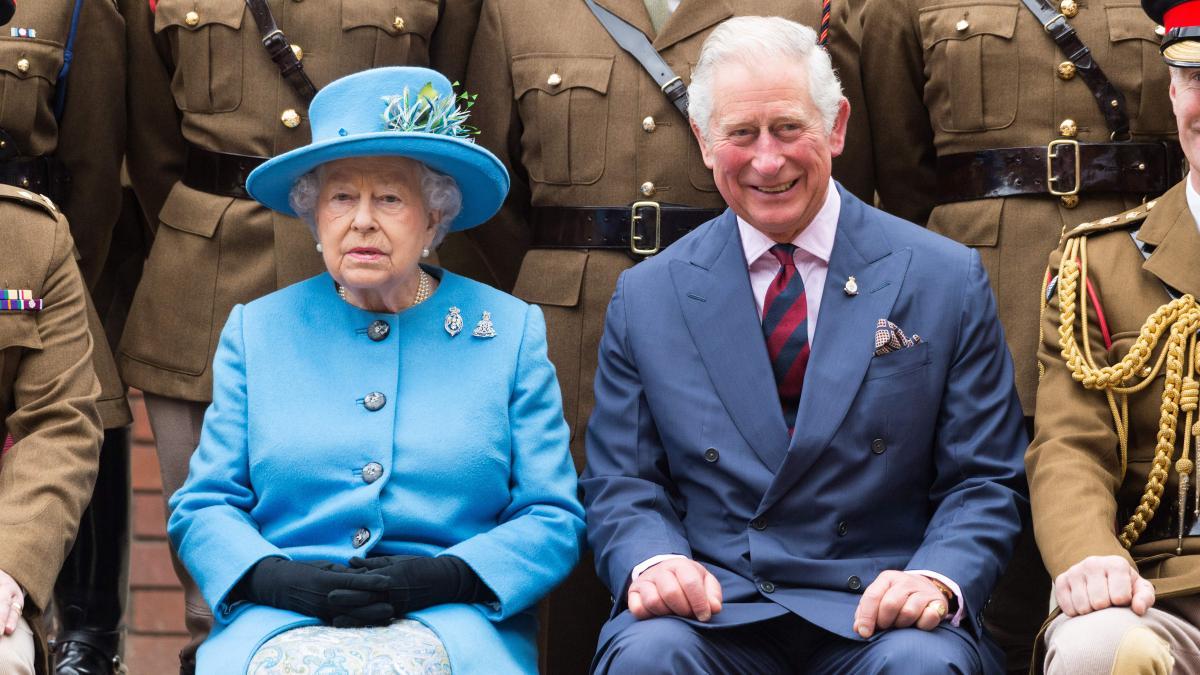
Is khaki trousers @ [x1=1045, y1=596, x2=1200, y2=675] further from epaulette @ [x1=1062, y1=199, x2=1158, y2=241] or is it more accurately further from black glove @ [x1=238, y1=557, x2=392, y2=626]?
black glove @ [x1=238, y1=557, x2=392, y2=626]

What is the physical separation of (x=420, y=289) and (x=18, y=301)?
2.94ft

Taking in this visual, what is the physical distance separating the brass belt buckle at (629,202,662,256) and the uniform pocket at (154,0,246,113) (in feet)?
3.39

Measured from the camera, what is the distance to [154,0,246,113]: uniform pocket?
199 inches

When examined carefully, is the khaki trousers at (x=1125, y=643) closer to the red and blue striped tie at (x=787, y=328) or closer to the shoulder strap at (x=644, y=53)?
the red and blue striped tie at (x=787, y=328)

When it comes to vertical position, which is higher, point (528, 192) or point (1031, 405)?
point (528, 192)

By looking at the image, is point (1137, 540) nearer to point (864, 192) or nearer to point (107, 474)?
point (864, 192)

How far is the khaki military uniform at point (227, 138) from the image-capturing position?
507 cm

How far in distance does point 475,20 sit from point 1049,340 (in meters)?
1.80

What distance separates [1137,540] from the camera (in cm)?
427

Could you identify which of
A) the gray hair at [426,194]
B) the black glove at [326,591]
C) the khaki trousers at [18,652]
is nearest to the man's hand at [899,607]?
the black glove at [326,591]

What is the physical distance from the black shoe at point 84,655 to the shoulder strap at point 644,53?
206 cm

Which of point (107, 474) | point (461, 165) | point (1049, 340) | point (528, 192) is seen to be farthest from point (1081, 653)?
point (107, 474)

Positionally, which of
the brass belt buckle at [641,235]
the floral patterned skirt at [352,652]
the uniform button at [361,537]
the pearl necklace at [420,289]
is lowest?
the floral patterned skirt at [352,652]

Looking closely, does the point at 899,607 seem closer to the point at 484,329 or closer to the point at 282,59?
the point at 484,329
